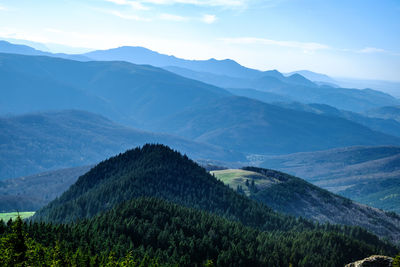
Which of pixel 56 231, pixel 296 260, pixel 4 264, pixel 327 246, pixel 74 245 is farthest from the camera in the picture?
pixel 327 246

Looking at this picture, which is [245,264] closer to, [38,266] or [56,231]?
[56,231]

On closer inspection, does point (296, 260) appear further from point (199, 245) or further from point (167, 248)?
point (167, 248)

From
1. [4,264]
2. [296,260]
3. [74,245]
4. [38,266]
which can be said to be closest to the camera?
[4,264]

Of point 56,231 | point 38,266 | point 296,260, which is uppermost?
point 38,266

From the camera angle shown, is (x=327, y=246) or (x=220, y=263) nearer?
(x=220, y=263)

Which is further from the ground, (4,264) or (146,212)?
(4,264)

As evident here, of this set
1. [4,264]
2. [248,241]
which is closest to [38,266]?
[4,264]

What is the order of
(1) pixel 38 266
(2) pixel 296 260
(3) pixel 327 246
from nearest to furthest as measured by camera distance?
(1) pixel 38 266 < (2) pixel 296 260 < (3) pixel 327 246

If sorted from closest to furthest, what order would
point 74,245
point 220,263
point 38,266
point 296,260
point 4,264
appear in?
point 4,264
point 38,266
point 74,245
point 220,263
point 296,260

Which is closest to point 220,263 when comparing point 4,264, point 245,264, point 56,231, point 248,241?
point 245,264
